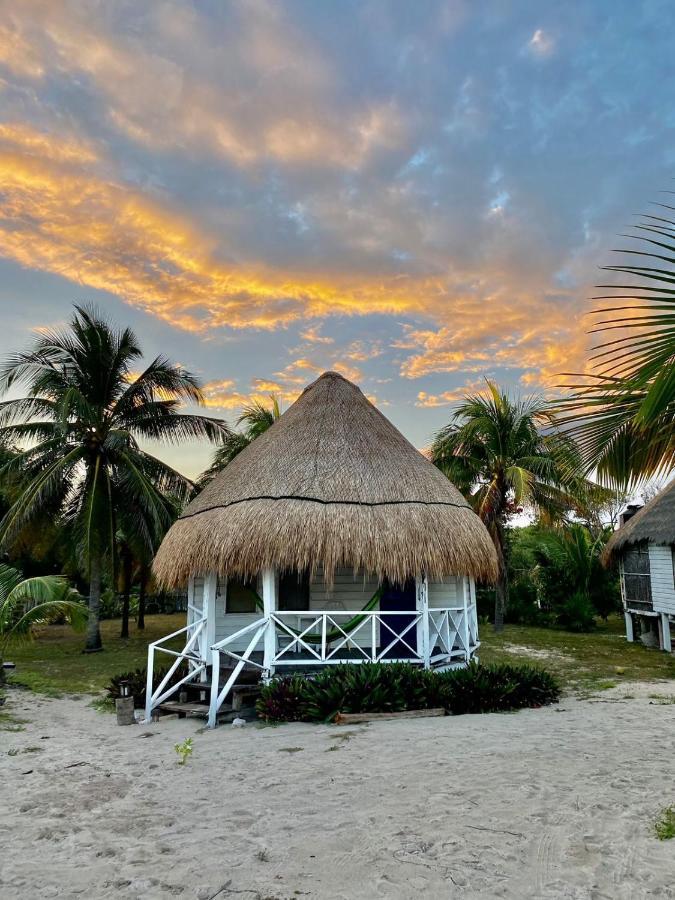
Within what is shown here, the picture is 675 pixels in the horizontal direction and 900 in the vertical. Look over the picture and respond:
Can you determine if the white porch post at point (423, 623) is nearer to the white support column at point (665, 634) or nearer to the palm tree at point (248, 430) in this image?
the white support column at point (665, 634)

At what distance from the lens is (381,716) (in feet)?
25.2

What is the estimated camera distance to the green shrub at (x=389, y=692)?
7852 millimetres

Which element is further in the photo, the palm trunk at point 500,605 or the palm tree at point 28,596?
the palm trunk at point 500,605

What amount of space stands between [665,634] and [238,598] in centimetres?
1214

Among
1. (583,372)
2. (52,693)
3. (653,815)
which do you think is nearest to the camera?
(583,372)

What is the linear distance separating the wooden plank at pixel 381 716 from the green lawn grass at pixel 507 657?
347 centimetres

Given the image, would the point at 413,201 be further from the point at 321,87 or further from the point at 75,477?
the point at 75,477

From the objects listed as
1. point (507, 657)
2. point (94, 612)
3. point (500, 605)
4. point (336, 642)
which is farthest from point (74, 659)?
point (500, 605)

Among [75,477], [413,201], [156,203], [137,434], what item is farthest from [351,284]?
[75,477]

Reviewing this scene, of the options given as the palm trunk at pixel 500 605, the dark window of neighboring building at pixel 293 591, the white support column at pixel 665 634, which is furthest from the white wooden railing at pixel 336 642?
the palm trunk at pixel 500 605

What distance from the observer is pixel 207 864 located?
3.74 m

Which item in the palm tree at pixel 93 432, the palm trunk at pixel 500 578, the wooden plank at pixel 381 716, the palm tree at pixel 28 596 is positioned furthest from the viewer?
the palm trunk at pixel 500 578

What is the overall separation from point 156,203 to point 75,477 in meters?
9.34

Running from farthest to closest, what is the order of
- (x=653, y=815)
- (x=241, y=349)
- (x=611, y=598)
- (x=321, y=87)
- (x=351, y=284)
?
(x=611, y=598) → (x=241, y=349) → (x=351, y=284) → (x=321, y=87) → (x=653, y=815)
